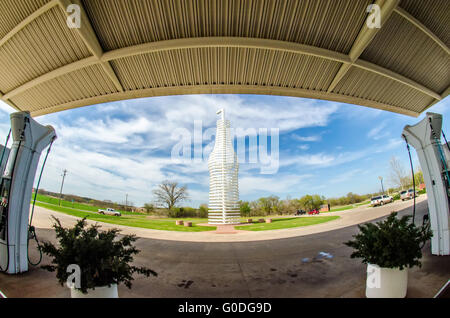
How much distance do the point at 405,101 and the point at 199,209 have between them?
868 inches

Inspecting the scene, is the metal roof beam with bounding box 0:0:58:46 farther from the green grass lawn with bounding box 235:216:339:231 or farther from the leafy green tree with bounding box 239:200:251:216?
the leafy green tree with bounding box 239:200:251:216

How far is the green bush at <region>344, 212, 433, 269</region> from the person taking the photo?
7.54 feet

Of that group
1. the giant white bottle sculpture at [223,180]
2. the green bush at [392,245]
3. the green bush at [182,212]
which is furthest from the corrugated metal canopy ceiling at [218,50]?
the green bush at [182,212]

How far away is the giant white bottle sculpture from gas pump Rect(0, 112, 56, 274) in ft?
60.7

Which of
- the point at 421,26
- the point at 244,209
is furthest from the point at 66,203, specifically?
the point at 421,26

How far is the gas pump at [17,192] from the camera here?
3.40 m

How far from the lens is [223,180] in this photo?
2248 cm

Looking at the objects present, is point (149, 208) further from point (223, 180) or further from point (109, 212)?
point (223, 180)

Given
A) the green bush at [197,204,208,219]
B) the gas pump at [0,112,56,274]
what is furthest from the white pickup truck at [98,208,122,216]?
the gas pump at [0,112,56,274]

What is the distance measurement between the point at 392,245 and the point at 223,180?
20.4 m

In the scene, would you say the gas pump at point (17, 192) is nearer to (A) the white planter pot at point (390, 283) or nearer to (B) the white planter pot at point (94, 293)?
(B) the white planter pot at point (94, 293)
